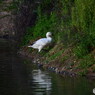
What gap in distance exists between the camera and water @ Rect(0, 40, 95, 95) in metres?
18.0

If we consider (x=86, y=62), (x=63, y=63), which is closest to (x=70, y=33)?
(x=63, y=63)

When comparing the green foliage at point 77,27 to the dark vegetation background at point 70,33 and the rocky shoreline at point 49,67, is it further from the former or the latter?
the rocky shoreline at point 49,67

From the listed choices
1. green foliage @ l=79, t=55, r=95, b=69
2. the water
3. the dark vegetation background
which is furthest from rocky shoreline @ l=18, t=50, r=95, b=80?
green foliage @ l=79, t=55, r=95, b=69

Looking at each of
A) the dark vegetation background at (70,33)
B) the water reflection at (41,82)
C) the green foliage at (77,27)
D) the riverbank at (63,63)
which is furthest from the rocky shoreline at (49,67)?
the water reflection at (41,82)

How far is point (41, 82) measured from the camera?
19.9 m

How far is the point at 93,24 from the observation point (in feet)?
75.2

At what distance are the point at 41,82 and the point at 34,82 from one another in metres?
0.25

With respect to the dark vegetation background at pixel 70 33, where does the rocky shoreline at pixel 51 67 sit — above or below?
below

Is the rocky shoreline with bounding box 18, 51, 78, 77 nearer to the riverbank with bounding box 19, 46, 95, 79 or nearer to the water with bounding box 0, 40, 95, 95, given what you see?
the riverbank with bounding box 19, 46, 95, 79

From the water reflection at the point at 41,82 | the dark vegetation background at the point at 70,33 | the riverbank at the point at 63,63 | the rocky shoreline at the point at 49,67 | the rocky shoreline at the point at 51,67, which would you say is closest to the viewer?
the water reflection at the point at 41,82

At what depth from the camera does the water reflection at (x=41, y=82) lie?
1800 centimetres

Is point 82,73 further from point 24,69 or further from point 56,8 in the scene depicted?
Answer: point 56,8

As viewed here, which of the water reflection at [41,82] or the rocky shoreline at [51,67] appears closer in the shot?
the water reflection at [41,82]

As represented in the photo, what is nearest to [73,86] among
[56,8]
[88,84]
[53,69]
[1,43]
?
→ [88,84]
